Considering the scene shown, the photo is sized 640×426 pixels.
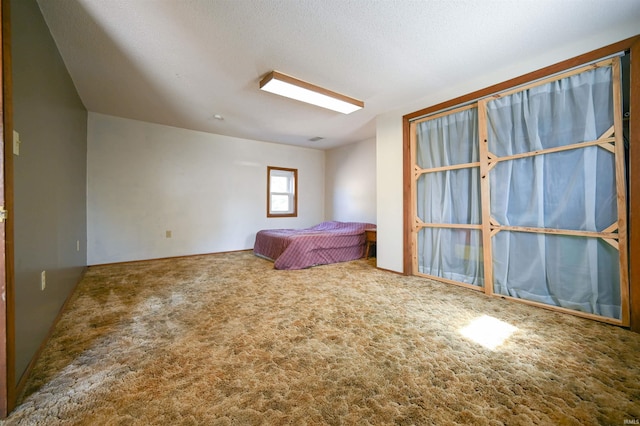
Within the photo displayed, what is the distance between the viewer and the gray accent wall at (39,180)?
142cm

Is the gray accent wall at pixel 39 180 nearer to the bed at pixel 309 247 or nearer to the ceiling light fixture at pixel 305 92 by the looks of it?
the ceiling light fixture at pixel 305 92

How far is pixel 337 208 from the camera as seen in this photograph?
614cm

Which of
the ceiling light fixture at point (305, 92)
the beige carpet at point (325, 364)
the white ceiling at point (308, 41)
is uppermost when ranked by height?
the white ceiling at point (308, 41)

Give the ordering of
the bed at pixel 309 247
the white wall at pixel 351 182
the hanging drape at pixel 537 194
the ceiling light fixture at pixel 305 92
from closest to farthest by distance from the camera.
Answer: the hanging drape at pixel 537 194, the ceiling light fixture at pixel 305 92, the bed at pixel 309 247, the white wall at pixel 351 182

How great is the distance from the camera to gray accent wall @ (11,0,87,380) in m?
1.42

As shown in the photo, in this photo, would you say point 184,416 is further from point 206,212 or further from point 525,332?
point 206,212

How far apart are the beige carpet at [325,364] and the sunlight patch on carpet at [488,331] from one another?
0.09 feet

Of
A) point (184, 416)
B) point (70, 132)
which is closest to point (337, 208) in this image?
point (70, 132)

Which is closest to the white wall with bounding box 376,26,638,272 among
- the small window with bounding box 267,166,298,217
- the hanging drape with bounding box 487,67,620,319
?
the hanging drape with bounding box 487,67,620,319

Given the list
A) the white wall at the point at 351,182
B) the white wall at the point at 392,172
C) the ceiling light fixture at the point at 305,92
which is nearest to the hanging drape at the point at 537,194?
the white wall at the point at 392,172

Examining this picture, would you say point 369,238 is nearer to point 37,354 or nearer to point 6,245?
point 37,354

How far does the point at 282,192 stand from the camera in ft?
19.7

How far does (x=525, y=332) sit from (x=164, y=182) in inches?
211

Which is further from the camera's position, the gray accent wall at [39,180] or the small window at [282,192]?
the small window at [282,192]
